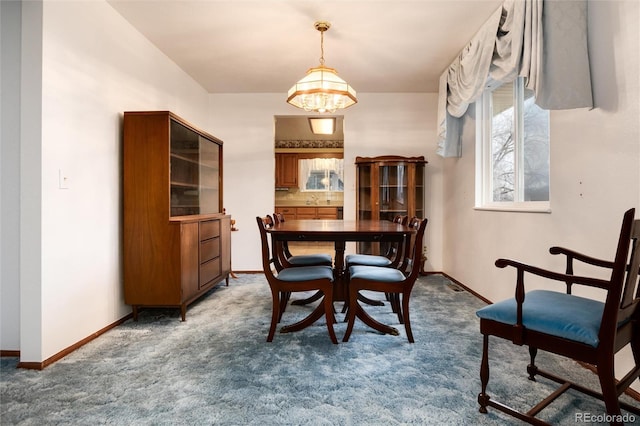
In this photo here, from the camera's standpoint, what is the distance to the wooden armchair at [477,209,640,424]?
1.12 metres

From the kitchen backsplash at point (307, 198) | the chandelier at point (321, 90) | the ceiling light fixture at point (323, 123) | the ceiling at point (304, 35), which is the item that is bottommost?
the kitchen backsplash at point (307, 198)

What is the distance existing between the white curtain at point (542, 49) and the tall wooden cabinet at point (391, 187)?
1710mm

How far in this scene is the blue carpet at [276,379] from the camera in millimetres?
1449

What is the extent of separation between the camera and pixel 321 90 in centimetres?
248

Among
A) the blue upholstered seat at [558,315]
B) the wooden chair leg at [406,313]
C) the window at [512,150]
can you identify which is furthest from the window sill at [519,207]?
the wooden chair leg at [406,313]

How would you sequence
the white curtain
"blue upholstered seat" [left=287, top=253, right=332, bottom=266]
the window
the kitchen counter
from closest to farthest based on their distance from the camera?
the white curtain, the window, "blue upholstered seat" [left=287, top=253, right=332, bottom=266], the kitchen counter

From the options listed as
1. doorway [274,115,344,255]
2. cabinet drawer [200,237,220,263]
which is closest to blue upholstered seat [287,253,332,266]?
cabinet drawer [200,237,220,263]

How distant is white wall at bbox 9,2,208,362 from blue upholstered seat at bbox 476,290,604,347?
241 cm

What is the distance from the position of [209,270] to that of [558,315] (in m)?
2.81

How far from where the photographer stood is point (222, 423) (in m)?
1.40

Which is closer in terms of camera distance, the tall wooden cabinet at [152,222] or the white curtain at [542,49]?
the white curtain at [542,49]

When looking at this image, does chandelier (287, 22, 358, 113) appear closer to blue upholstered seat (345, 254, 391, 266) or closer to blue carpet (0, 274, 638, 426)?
blue upholstered seat (345, 254, 391, 266)

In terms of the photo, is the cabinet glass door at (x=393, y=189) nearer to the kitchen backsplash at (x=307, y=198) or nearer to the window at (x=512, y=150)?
the window at (x=512, y=150)

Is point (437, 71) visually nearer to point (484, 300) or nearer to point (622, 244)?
point (484, 300)
